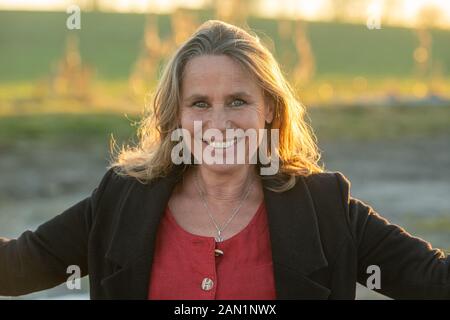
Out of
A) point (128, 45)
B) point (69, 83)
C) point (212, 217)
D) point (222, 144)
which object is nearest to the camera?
point (222, 144)

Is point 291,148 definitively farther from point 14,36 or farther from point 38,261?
point 14,36

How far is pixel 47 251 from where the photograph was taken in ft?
8.59

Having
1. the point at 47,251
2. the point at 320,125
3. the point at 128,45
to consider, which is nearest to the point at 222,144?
the point at 47,251

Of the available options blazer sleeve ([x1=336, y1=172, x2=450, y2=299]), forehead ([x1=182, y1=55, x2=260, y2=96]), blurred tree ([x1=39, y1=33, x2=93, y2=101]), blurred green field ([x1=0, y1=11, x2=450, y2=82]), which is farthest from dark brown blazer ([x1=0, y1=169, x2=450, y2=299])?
blurred green field ([x1=0, y1=11, x2=450, y2=82])

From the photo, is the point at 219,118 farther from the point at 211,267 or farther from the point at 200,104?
the point at 211,267

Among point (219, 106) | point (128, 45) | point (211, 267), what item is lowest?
point (211, 267)

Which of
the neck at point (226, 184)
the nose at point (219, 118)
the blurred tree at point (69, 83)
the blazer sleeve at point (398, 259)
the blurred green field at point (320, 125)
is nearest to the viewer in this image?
the blazer sleeve at point (398, 259)

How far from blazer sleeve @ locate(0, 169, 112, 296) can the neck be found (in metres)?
0.37

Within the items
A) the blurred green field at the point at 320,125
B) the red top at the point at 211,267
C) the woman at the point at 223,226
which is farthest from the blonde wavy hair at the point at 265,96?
the blurred green field at the point at 320,125

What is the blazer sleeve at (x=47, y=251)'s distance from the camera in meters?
2.62

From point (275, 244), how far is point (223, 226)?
211mm

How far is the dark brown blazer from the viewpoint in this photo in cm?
252

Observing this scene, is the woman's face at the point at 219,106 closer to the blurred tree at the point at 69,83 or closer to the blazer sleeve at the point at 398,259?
the blazer sleeve at the point at 398,259

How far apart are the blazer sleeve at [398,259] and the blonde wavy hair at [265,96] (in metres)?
0.28
